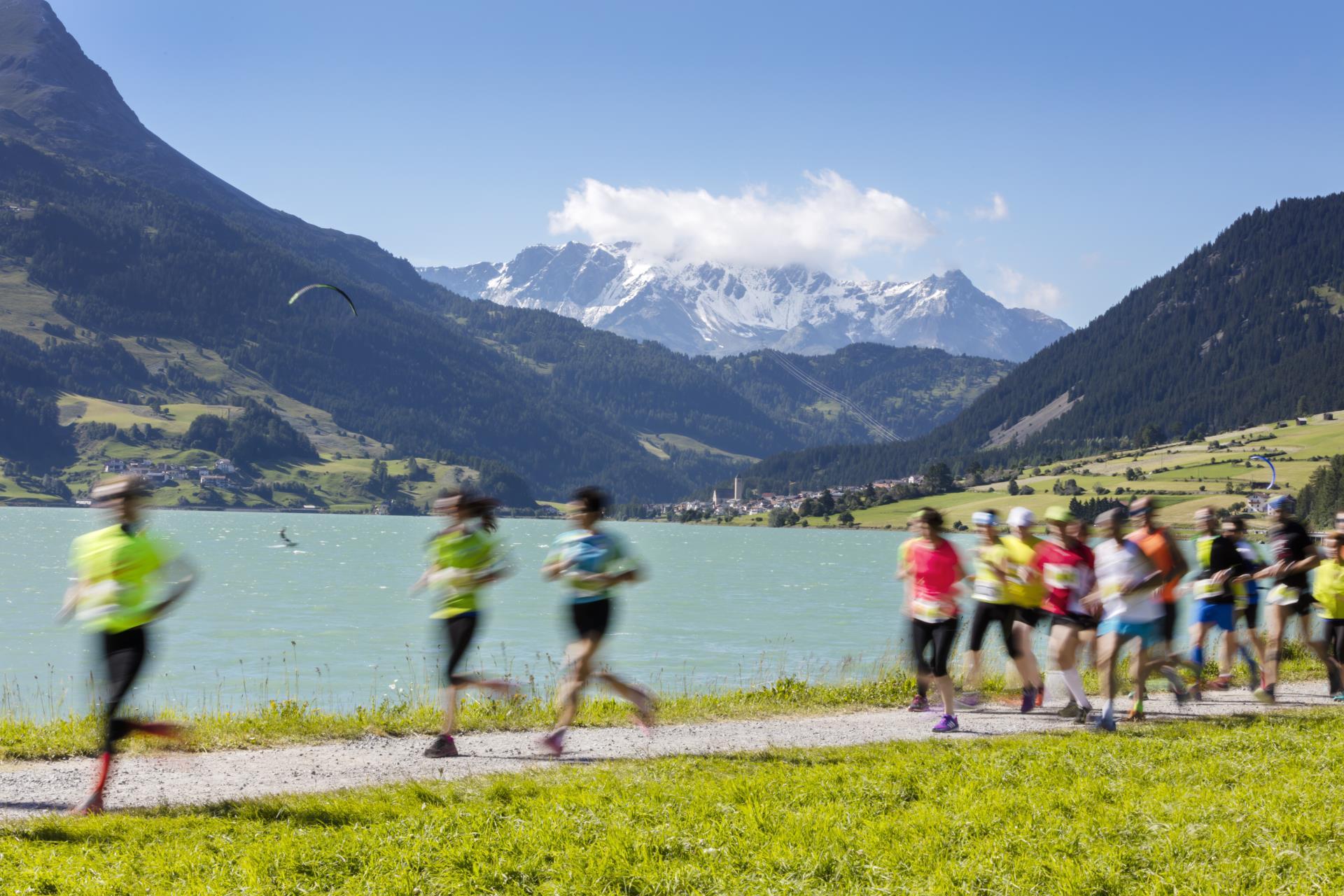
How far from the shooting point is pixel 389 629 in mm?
43938

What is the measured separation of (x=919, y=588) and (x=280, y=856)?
7261mm

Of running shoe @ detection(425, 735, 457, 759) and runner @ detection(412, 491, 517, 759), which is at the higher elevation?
runner @ detection(412, 491, 517, 759)

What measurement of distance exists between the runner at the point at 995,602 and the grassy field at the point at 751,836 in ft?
12.3

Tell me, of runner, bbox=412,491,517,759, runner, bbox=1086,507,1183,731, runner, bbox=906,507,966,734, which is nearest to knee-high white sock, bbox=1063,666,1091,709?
runner, bbox=1086,507,1183,731

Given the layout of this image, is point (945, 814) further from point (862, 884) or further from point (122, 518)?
point (122, 518)

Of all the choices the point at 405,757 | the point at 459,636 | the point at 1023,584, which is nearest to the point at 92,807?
the point at 405,757

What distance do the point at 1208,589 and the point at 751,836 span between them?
10.0m

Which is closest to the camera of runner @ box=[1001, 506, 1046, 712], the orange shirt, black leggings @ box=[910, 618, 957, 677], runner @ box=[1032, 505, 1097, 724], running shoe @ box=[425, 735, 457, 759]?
running shoe @ box=[425, 735, 457, 759]

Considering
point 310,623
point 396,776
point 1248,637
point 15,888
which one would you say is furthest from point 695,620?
point 15,888

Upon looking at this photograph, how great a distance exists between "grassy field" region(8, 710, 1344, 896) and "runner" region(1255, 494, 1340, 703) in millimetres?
5953

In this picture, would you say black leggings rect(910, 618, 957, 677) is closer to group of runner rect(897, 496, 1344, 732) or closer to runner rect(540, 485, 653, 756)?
group of runner rect(897, 496, 1344, 732)

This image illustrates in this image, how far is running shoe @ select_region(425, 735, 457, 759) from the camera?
10.3 meters

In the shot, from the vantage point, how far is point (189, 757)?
10195 millimetres

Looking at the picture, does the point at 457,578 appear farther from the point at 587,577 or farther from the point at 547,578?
the point at 587,577
